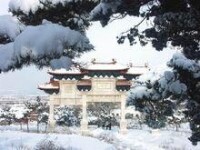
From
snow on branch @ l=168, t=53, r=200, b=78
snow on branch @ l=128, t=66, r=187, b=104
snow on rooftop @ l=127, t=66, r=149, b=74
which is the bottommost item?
snow on branch @ l=128, t=66, r=187, b=104

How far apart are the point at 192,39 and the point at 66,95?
26214mm

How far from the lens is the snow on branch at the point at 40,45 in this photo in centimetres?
542

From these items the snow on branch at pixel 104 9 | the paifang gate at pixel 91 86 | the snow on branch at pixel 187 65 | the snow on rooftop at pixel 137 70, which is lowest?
the snow on branch at pixel 187 65

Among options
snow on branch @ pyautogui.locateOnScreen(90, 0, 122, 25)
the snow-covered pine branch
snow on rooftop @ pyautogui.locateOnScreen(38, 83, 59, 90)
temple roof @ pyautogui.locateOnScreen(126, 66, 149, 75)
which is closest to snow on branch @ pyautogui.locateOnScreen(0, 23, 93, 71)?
the snow-covered pine branch

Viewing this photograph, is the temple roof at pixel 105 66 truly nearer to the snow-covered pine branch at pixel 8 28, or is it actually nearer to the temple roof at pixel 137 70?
the temple roof at pixel 137 70

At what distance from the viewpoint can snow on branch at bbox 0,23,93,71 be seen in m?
5.42

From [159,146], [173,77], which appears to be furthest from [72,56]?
[159,146]

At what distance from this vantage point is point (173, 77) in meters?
8.67

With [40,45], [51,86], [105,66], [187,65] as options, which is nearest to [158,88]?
[187,65]

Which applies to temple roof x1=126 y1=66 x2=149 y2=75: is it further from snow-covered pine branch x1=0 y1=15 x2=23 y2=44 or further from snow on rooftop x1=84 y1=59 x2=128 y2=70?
snow-covered pine branch x1=0 y1=15 x2=23 y2=44

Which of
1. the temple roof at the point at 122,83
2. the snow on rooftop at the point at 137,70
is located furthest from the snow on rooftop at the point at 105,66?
the snow on rooftop at the point at 137,70

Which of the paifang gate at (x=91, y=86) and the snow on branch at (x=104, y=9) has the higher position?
the paifang gate at (x=91, y=86)

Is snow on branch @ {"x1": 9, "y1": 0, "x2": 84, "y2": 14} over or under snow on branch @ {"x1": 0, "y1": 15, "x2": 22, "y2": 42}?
over

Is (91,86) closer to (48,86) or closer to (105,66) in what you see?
(105,66)
